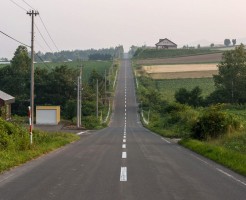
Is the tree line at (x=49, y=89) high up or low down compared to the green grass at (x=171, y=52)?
down

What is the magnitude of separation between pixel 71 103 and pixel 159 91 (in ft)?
98.6

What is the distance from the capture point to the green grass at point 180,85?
101m

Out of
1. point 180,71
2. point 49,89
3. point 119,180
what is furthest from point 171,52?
point 119,180

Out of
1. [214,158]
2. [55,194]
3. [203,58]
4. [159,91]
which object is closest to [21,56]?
[159,91]

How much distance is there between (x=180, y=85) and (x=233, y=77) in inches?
988

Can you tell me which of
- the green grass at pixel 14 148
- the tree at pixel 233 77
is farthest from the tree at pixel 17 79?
the green grass at pixel 14 148

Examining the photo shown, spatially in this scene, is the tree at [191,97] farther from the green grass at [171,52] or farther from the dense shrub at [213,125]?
the green grass at [171,52]

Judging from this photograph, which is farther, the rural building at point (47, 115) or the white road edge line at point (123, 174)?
the rural building at point (47, 115)

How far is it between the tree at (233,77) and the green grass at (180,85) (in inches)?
528

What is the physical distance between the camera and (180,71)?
121 metres

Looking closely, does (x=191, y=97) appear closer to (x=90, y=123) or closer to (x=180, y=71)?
(x=90, y=123)

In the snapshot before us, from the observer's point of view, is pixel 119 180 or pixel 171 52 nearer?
pixel 119 180

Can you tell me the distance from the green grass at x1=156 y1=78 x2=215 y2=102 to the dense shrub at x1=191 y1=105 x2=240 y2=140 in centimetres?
6626

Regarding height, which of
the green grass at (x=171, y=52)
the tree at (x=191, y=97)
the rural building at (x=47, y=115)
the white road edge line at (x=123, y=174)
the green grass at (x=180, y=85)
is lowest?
the rural building at (x=47, y=115)
